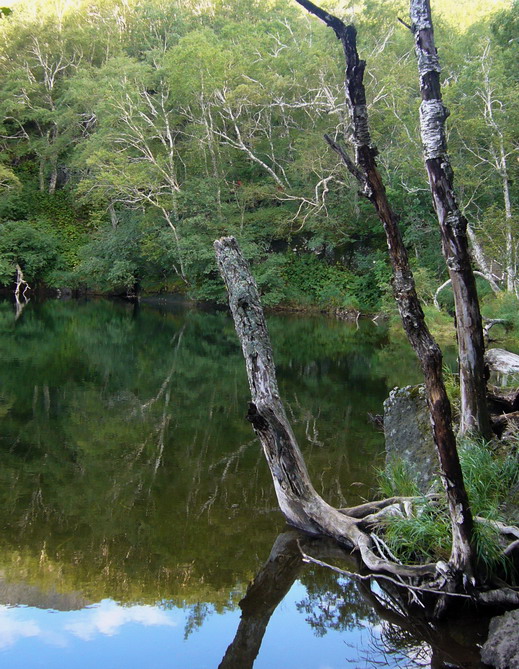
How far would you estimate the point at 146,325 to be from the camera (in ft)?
80.0

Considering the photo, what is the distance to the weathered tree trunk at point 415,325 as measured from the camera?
421 centimetres

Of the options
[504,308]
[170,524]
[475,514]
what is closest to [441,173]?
[475,514]

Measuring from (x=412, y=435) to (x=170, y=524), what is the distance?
9.93 ft

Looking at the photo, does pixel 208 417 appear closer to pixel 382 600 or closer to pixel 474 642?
pixel 382 600

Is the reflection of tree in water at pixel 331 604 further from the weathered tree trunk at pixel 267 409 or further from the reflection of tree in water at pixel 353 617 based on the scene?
the weathered tree trunk at pixel 267 409

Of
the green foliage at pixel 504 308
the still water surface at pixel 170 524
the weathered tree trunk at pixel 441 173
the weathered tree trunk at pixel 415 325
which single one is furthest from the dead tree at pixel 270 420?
the green foliage at pixel 504 308

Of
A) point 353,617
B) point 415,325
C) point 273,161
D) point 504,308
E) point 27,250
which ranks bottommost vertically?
point 353,617

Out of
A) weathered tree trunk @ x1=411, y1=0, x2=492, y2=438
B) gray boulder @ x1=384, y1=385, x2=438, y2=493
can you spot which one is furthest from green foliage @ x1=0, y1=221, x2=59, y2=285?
weathered tree trunk @ x1=411, y1=0, x2=492, y2=438

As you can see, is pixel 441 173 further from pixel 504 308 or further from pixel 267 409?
pixel 504 308

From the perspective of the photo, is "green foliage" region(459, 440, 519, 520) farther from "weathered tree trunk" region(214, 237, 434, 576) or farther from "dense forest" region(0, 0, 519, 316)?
"dense forest" region(0, 0, 519, 316)

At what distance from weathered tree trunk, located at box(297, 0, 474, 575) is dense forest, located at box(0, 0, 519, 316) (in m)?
17.6

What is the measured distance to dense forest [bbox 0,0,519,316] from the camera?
23.8 metres

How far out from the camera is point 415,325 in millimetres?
4234

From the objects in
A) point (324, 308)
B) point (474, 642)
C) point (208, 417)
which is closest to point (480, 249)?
point (324, 308)
